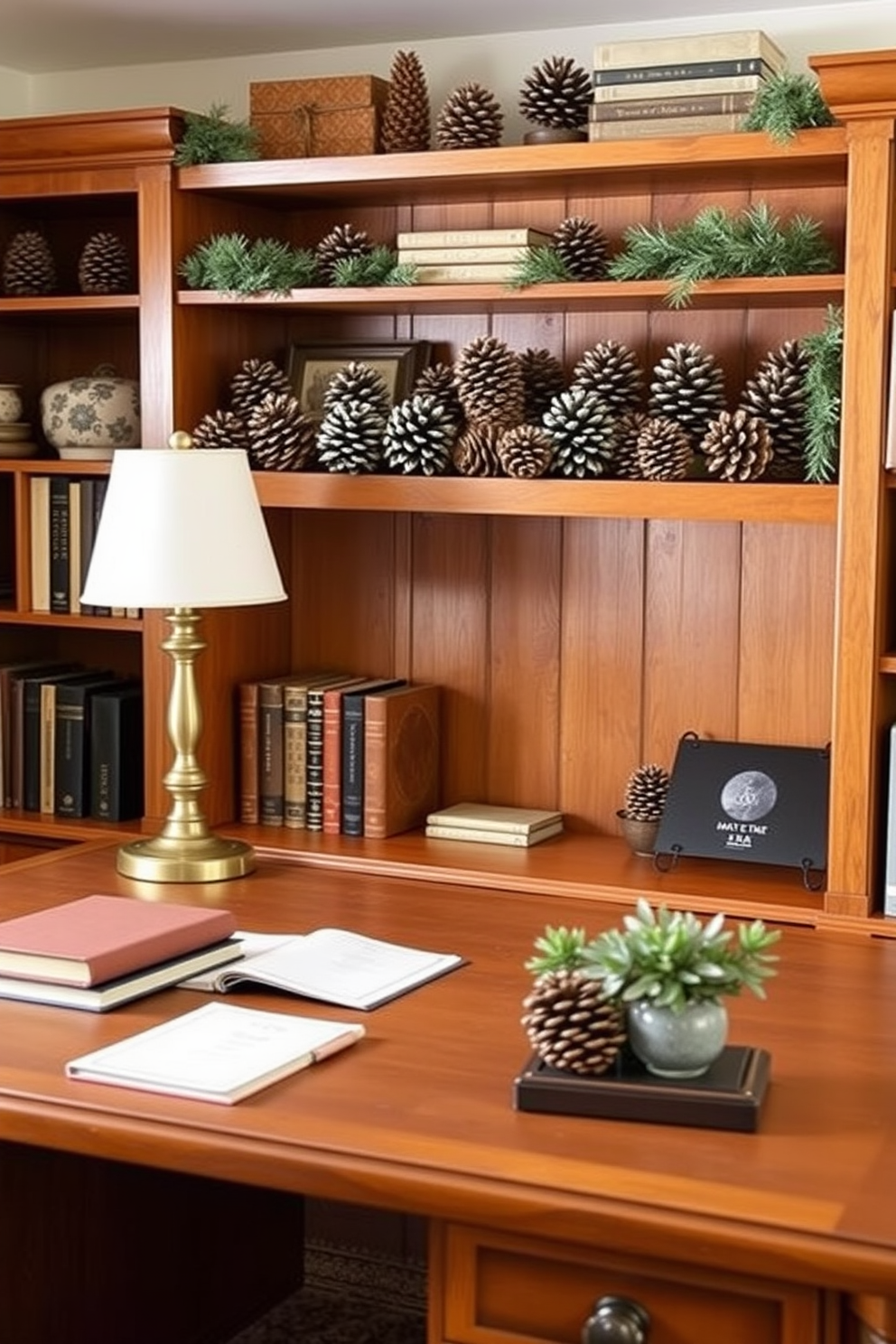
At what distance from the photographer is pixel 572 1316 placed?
1.73 metres

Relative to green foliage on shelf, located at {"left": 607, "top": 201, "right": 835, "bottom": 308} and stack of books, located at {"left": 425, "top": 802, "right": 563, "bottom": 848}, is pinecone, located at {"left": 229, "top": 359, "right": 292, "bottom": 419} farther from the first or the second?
stack of books, located at {"left": 425, "top": 802, "right": 563, "bottom": 848}

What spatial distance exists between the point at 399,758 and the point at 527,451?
62cm

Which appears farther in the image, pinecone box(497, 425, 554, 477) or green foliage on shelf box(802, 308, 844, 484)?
pinecone box(497, 425, 554, 477)

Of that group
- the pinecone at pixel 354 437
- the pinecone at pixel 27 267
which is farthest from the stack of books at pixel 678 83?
the pinecone at pixel 27 267

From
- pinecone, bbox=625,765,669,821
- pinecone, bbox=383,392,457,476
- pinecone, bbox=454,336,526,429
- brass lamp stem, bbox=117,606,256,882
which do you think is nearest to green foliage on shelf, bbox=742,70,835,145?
pinecone, bbox=454,336,526,429

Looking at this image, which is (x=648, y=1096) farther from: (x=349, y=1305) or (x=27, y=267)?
(x=27, y=267)

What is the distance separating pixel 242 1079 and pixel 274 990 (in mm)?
355

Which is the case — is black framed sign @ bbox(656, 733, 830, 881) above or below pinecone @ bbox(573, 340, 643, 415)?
below

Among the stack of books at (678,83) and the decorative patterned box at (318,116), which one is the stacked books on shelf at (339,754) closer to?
the decorative patterned box at (318,116)

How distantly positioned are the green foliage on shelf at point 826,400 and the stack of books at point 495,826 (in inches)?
30.9

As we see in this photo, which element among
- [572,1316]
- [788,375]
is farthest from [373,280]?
[572,1316]

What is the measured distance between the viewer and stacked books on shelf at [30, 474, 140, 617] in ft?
11.2

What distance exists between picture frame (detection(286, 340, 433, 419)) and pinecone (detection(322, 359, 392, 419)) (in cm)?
15

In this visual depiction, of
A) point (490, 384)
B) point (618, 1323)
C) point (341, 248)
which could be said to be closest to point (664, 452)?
point (490, 384)
